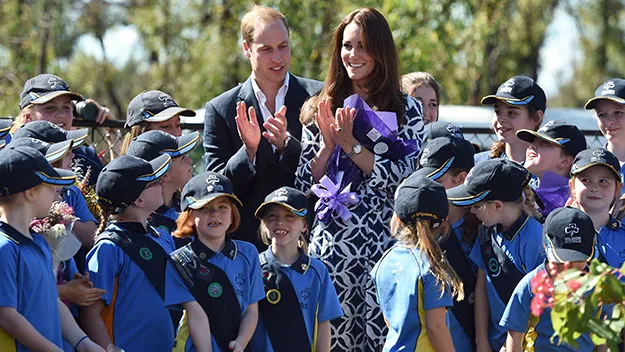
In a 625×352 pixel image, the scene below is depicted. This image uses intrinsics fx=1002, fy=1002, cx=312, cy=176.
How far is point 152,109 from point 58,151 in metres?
1.19

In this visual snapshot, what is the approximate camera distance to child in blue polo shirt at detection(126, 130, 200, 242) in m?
→ 5.36

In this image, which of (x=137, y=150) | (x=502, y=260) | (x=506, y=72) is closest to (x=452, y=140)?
(x=502, y=260)

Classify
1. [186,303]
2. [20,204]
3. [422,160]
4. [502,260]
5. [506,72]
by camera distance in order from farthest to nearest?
[506,72]
[422,160]
[502,260]
[186,303]
[20,204]

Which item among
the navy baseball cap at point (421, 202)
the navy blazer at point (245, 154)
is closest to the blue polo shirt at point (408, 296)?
the navy baseball cap at point (421, 202)

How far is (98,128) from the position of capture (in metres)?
6.68

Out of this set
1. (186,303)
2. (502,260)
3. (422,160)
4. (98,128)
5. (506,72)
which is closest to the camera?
(186,303)

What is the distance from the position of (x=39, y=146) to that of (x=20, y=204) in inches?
24.1

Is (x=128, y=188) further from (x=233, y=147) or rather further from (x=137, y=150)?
(x=233, y=147)

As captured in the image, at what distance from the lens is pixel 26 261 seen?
4246mm

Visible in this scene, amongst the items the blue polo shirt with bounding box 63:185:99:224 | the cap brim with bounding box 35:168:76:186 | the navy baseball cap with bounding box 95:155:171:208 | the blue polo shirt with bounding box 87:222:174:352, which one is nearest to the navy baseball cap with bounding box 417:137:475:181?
the navy baseball cap with bounding box 95:155:171:208

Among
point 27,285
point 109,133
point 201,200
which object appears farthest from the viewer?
point 109,133

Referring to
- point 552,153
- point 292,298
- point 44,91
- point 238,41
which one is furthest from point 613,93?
point 238,41

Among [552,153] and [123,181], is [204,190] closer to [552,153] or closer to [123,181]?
[123,181]

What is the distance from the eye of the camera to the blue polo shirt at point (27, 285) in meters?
4.18
